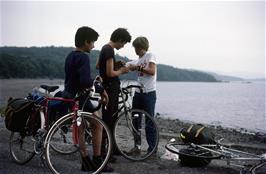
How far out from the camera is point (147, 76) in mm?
6234

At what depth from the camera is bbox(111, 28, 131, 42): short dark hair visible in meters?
5.60

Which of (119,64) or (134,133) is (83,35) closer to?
(119,64)

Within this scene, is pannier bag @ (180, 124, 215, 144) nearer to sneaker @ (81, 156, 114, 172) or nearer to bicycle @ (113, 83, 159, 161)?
bicycle @ (113, 83, 159, 161)

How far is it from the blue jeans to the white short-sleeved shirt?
4.6 inches

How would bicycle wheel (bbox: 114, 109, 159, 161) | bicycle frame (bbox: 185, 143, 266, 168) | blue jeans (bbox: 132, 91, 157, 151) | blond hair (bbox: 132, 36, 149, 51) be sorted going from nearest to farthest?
1. bicycle frame (bbox: 185, 143, 266, 168)
2. bicycle wheel (bbox: 114, 109, 159, 161)
3. blue jeans (bbox: 132, 91, 157, 151)
4. blond hair (bbox: 132, 36, 149, 51)

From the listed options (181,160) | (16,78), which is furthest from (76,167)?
Result: (16,78)

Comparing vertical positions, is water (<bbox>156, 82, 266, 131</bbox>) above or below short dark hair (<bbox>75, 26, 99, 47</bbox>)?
below

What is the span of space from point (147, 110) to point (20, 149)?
7.81ft

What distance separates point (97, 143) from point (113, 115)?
1.03 m

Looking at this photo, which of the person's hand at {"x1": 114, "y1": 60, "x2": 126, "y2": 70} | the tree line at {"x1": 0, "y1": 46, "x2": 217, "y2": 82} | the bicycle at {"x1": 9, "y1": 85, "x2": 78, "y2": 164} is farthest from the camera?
the tree line at {"x1": 0, "y1": 46, "x2": 217, "y2": 82}

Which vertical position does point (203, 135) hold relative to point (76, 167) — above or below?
above

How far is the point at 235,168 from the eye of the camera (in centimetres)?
580

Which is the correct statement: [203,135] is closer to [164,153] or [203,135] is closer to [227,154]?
[227,154]

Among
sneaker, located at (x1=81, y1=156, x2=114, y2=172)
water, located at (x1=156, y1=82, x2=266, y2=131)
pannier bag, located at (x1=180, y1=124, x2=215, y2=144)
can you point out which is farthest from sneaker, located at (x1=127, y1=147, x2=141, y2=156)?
water, located at (x1=156, y1=82, x2=266, y2=131)
